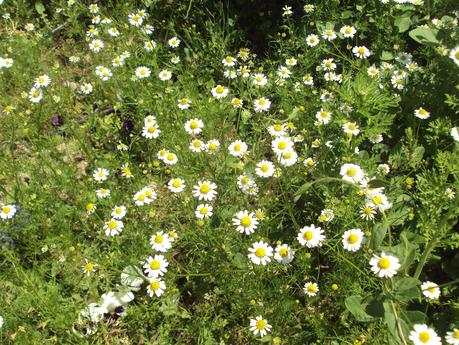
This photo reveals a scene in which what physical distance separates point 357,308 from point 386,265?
0.88 ft

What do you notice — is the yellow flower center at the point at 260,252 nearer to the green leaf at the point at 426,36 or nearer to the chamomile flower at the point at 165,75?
the green leaf at the point at 426,36

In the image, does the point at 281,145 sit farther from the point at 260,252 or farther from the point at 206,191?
the point at 260,252

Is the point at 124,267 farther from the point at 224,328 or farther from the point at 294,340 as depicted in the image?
the point at 294,340

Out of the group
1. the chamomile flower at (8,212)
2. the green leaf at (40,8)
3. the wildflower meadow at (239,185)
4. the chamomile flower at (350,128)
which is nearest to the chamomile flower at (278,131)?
the wildflower meadow at (239,185)

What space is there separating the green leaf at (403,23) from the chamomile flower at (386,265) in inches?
71.0

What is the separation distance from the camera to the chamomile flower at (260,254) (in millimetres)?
2127

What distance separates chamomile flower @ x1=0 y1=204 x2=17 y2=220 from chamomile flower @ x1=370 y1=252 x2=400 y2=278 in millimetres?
2151

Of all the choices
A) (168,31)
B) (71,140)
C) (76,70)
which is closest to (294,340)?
(71,140)

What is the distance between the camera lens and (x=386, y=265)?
1.72 m

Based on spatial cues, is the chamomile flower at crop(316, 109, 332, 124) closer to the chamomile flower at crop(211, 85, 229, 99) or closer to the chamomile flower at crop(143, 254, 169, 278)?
the chamomile flower at crop(211, 85, 229, 99)

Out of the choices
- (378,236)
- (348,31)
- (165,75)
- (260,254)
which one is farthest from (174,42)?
(378,236)

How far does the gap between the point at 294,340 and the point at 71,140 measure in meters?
2.26

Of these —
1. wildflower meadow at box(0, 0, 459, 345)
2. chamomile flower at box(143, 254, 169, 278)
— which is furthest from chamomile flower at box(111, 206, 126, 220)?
chamomile flower at box(143, 254, 169, 278)

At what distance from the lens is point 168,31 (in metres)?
3.75
